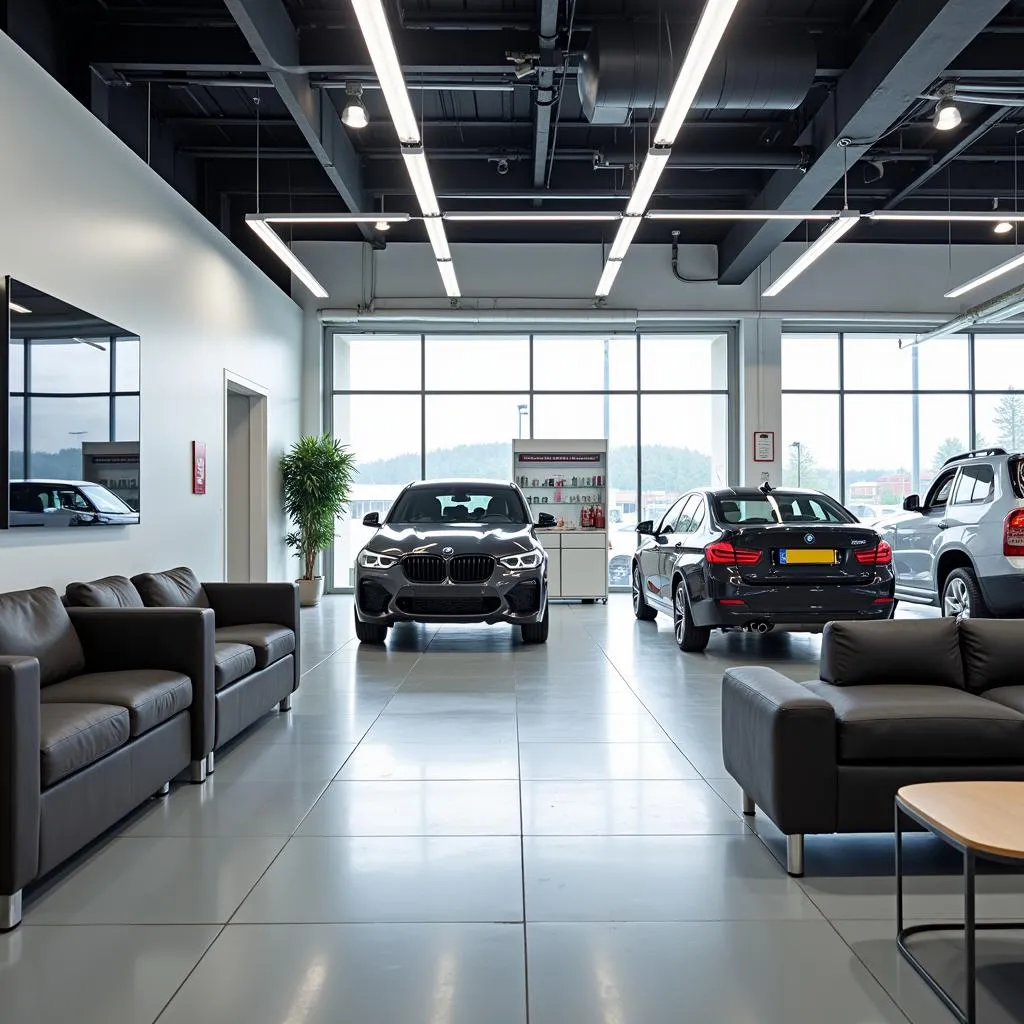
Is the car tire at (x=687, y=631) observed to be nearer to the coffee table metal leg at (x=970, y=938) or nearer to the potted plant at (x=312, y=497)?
the coffee table metal leg at (x=970, y=938)

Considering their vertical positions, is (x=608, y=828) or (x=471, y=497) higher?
(x=471, y=497)

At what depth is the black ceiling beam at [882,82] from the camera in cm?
577

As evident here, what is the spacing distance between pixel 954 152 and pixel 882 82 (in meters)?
3.18

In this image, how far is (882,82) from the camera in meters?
6.62

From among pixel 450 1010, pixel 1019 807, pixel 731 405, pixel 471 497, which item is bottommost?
pixel 450 1010

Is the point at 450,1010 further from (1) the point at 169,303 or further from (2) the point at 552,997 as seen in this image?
(1) the point at 169,303

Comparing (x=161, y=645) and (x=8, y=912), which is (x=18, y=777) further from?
(x=161, y=645)

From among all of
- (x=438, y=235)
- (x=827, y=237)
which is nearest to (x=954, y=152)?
(x=827, y=237)

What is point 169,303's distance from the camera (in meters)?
7.16

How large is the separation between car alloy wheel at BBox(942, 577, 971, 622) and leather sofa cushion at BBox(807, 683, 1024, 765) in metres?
4.39

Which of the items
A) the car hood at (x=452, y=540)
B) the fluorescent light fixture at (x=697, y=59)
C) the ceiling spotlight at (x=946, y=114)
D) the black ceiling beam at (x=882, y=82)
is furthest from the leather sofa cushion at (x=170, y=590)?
the ceiling spotlight at (x=946, y=114)

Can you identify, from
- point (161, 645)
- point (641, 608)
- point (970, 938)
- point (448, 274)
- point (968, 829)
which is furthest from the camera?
point (448, 274)

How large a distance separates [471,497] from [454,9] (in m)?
3.88

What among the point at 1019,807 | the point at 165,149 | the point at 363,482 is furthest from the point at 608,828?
the point at 363,482
